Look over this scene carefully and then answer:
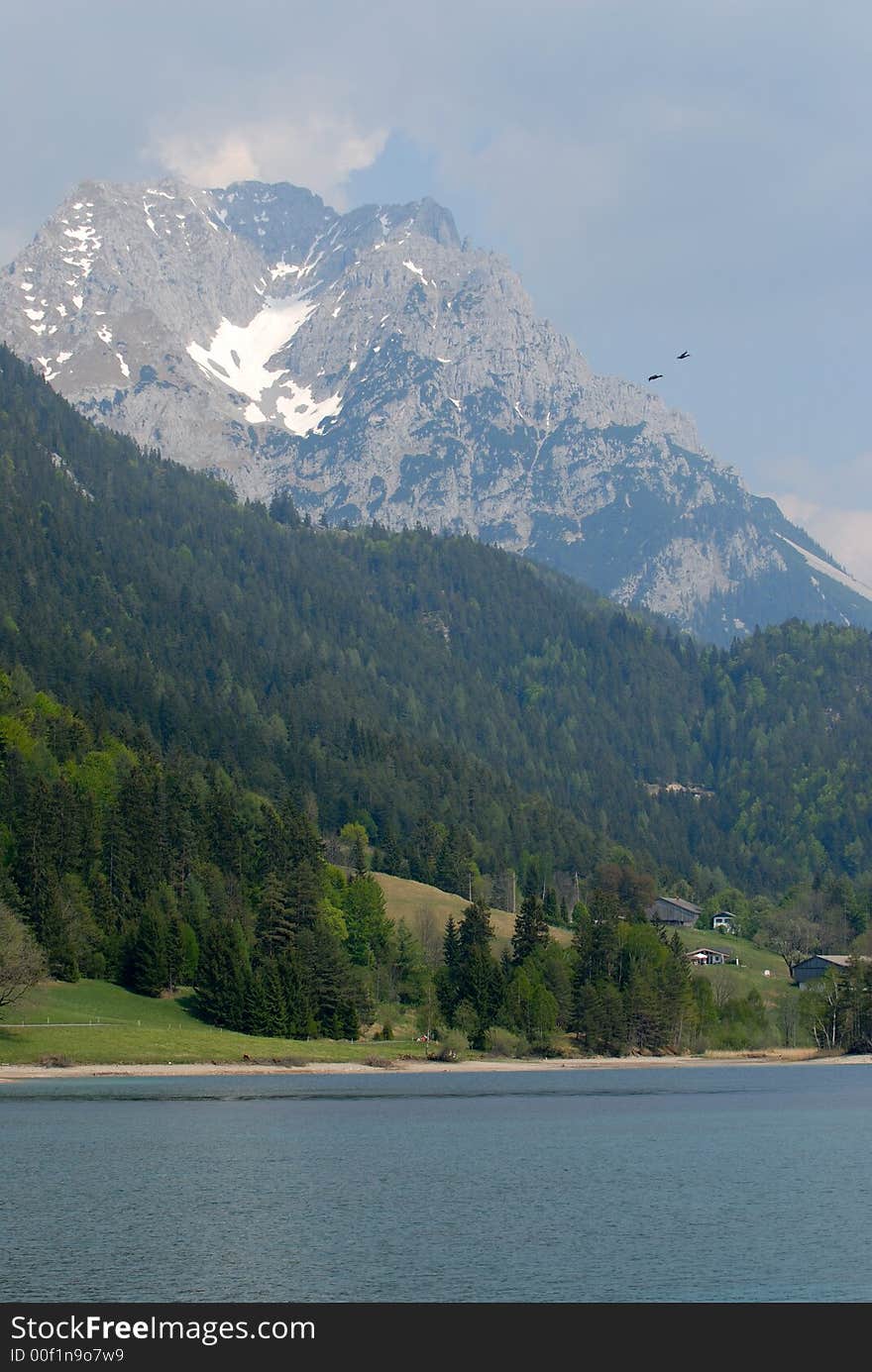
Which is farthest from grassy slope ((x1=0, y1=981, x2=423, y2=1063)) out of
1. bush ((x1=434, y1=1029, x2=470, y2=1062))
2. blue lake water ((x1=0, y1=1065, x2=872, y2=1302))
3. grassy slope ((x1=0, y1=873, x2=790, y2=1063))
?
blue lake water ((x1=0, y1=1065, x2=872, y2=1302))

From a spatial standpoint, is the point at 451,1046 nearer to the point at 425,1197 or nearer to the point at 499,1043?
the point at 499,1043

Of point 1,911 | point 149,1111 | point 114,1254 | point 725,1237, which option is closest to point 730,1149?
point 725,1237

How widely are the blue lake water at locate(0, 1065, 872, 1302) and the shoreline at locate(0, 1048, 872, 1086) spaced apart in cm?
316

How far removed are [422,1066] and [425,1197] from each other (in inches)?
Answer: 3290

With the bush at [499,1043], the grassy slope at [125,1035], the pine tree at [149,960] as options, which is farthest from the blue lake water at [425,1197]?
the bush at [499,1043]

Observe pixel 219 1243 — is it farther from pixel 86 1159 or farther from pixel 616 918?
pixel 616 918

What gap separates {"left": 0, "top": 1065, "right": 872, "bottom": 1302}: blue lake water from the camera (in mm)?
54250

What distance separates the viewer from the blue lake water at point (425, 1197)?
54250 mm

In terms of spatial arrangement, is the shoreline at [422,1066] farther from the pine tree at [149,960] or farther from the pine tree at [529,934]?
the pine tree at [149,960]

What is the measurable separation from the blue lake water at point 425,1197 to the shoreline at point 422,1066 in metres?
3.16

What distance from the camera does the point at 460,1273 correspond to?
55.2m

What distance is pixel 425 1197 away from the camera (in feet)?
242
